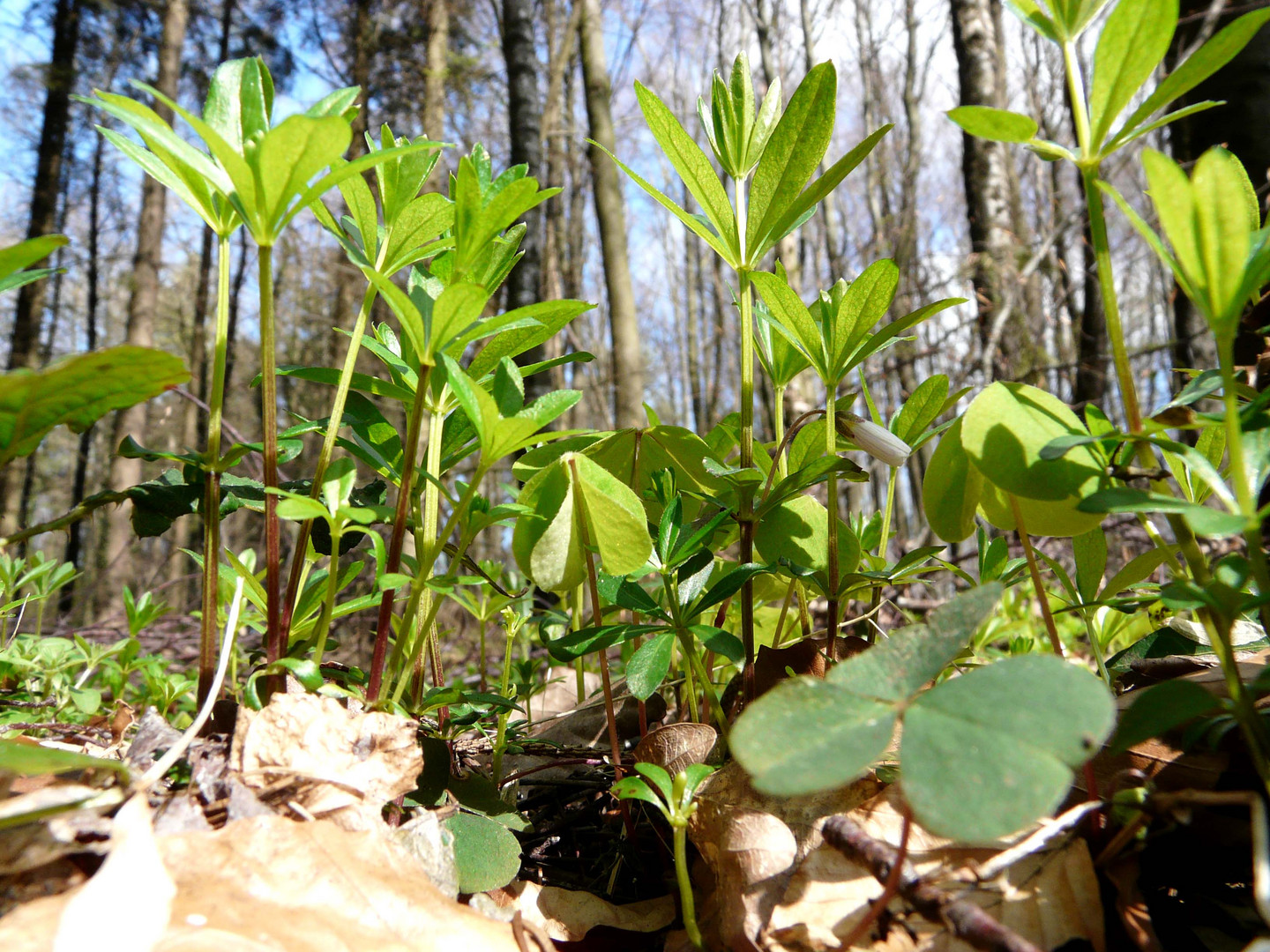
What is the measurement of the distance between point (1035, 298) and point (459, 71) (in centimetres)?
752

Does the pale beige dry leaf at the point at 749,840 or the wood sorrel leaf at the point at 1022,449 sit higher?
the wood sorrel leaf at the point at 1022,449

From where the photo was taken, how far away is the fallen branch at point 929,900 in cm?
47

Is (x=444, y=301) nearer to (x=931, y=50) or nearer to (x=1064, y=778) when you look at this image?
(x=1064, y=778)

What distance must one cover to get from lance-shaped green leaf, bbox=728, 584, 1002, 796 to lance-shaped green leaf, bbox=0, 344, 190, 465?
1.76 ft

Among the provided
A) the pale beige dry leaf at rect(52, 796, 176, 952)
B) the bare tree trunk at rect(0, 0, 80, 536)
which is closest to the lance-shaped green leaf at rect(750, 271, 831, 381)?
the pale beige dry leaf at rect(52, 796, 176, 952)

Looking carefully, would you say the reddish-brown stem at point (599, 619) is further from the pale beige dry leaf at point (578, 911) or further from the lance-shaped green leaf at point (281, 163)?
the lance-shaped green leaf at point (281, 163)

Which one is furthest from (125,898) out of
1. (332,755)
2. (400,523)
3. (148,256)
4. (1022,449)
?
(148,256)

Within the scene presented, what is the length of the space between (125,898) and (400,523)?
1.12 ft

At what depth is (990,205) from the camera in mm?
4883

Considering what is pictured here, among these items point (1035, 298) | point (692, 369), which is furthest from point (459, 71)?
point (692, 369)

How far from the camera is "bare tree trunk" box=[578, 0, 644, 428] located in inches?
206

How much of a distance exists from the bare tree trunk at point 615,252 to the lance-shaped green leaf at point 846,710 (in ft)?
13.8

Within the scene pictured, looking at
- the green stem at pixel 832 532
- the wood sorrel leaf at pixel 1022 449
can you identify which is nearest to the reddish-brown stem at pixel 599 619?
the green stem at pixel 832 532

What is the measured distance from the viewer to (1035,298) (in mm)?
5250
